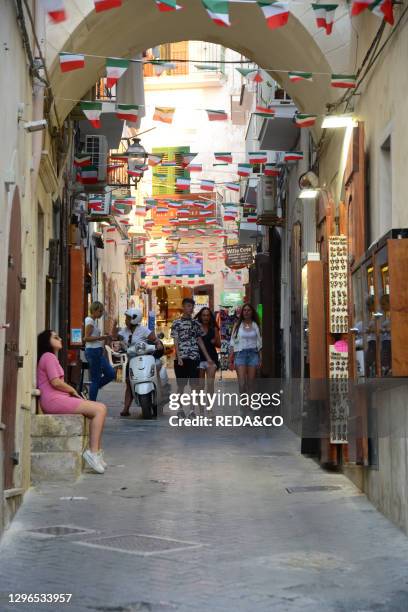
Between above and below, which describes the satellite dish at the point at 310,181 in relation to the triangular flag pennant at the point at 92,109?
below

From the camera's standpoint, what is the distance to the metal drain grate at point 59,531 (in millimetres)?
7170

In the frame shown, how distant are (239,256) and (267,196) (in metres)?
12.3

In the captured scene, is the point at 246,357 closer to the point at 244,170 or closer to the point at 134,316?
the point at 134,316

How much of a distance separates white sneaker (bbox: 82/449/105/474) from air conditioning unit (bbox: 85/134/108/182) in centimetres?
1002

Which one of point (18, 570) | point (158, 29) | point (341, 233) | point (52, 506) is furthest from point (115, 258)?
point (18, 570)

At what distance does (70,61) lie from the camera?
422 inches

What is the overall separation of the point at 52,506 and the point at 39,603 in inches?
120

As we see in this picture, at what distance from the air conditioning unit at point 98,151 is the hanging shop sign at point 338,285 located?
966 cm

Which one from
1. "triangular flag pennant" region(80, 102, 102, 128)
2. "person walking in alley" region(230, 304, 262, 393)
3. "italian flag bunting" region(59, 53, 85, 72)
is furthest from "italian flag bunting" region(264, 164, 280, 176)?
"italian flag bunting" region(59, 53, 85, 72)

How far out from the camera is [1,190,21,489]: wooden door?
7344 mm

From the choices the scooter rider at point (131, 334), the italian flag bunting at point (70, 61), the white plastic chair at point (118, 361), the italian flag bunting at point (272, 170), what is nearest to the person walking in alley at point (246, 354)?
the scooter rider at point (131, 334)

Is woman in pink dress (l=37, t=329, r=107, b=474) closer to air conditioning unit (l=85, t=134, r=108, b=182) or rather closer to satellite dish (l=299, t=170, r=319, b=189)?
satellite dish (l=299, t=170, r=319, b=189)

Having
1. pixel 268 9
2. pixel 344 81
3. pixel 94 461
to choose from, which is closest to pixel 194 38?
pixel 344 81

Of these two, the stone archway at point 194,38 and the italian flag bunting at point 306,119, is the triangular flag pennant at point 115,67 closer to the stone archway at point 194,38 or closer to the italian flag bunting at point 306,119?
the stone archway at point 194,38
